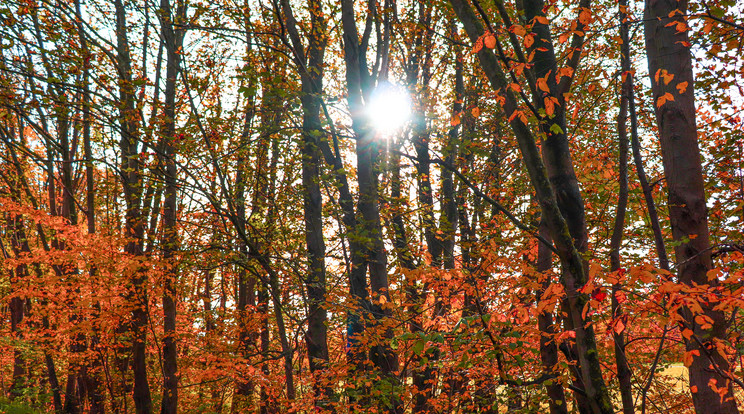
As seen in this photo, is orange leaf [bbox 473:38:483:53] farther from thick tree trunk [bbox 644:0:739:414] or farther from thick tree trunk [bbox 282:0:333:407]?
thick tree trunk [bbox 282:0:333:407]

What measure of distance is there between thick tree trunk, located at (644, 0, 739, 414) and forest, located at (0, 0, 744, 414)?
14mm

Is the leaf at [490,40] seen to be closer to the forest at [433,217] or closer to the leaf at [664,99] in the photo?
the forest at [433,217]

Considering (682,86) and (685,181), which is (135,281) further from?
(682,86)

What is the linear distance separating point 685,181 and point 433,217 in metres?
4.00

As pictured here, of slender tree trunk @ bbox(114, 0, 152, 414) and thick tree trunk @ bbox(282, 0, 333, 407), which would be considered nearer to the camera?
thick tree trunk @ bbox(282, 0, 333, 407)

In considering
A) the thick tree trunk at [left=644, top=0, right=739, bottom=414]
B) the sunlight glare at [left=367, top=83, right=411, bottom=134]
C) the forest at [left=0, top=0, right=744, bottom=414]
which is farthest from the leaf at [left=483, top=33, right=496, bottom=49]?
the sunlight glare at [left=367, top=83, right=411, bottom=134]

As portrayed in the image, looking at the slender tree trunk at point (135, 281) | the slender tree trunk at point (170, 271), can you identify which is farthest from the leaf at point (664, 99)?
the slender tree trunk at point (135, 281)

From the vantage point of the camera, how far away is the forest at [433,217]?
2.78m

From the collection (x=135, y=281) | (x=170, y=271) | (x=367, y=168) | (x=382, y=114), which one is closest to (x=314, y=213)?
(x=367, y=168)

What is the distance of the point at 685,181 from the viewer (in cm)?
289

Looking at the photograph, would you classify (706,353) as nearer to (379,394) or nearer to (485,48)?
(485,48)

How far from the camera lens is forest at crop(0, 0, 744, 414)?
2779 mm

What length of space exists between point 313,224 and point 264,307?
4024 millimetres

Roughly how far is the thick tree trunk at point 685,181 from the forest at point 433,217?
0.05 feet
